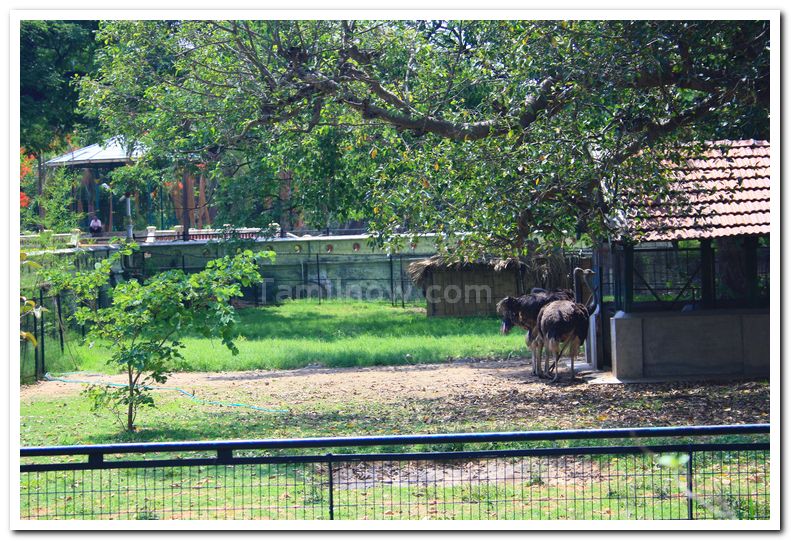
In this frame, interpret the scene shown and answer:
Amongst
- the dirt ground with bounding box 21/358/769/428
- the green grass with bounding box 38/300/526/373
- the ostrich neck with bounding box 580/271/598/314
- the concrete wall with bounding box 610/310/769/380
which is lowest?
the dirt ground with bounding box 21/358/769/428

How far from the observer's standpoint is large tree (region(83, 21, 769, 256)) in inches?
429

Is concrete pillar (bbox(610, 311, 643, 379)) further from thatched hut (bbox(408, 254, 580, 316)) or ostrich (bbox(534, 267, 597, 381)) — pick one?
thatched hut (bbox(408, 254, 580, 316))

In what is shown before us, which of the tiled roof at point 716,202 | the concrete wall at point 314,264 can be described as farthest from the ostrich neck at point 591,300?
the concrete wall at point 314,264

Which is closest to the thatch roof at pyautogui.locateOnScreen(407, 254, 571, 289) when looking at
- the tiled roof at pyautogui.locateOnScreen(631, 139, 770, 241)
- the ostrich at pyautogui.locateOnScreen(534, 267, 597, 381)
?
the ostrich at pyautogui.locateOnScreen(534, 267, 597, 381)

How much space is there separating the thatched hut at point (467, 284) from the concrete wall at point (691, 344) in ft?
39.7

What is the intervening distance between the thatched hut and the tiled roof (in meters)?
12.1

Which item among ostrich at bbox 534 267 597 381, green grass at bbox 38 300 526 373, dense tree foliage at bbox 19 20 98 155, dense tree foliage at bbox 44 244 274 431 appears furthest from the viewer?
dense tree foliage at bbox 19 20 98 155

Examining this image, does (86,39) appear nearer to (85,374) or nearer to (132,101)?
(132,101)

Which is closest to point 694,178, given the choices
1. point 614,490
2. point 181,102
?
point 614,490

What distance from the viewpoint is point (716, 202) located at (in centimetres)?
1440

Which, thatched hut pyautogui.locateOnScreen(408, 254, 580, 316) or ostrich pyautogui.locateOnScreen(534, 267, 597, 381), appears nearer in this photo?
ostrich pyautogui.locateOnScreen(534, 267, 597, 381)

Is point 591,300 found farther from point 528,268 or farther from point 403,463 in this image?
point 528,268

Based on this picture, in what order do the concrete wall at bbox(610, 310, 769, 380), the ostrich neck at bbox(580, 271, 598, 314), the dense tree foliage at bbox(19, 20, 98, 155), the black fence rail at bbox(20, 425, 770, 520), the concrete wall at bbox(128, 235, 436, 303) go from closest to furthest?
the black fence rail at bbox(20, 425, 770, 520) → the concrete wall at bbox(610, 310, 769, 380) → the ostrich neck at bbox(580, 271, 598, 314) → the dense tree foliage at bbox(19, 20, 98, 155) → the concrete wall at bbox(128, 235, 436, 303)

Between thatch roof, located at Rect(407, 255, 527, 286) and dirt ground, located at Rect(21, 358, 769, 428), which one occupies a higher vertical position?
thatch roof, located at Rect(407, 255, 527, 286)
